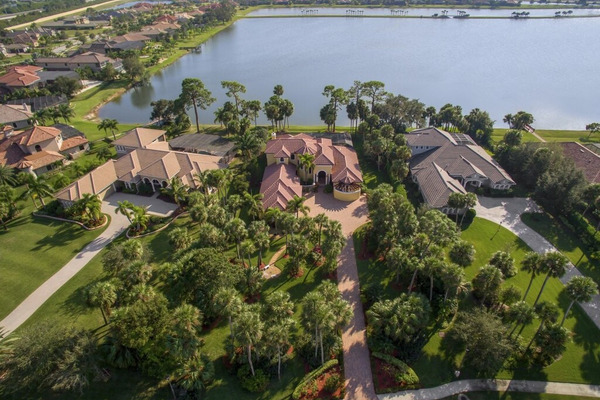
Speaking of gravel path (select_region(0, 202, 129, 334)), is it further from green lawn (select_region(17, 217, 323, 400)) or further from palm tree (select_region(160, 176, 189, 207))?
palm tree (select_region(160, 176, 189, 207))

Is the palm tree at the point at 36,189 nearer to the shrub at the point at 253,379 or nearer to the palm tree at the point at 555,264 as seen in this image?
the shrub at the point at 253,379

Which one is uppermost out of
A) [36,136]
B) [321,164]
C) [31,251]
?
[36,136]

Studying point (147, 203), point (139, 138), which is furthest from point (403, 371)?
point (139, 138)

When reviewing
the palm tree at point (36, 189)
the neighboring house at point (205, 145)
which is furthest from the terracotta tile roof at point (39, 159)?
the neighboring house at point (205, 145)

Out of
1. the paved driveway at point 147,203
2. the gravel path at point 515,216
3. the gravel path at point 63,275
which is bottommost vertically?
the gravel path at point 63,275

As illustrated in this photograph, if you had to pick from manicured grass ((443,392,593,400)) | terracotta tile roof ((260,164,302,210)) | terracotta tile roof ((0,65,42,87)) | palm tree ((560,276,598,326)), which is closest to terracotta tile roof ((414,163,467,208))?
terracotta tile roof ((260,164,302,210))

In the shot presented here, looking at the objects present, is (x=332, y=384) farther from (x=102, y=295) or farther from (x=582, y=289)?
(x=582, y=289)
